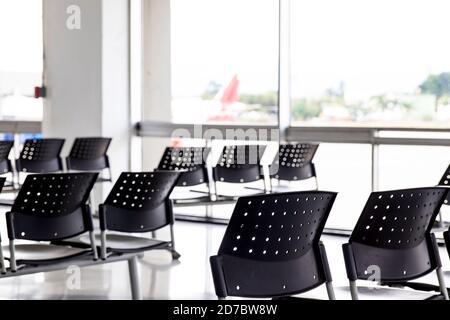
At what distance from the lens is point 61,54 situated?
32.6ft

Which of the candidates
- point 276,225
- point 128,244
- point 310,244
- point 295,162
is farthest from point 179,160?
point 276,225

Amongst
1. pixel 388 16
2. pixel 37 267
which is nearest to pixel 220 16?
pixel 388 16

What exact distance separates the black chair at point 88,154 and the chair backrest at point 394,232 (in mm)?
5406

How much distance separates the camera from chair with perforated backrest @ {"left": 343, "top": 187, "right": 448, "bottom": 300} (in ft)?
10.9

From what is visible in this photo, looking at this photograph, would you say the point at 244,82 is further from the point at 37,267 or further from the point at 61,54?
the point at 37,267

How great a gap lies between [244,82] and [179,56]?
41.1 inches

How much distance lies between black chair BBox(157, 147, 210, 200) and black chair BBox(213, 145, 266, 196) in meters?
0.21

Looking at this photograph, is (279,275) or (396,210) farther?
(396,210)

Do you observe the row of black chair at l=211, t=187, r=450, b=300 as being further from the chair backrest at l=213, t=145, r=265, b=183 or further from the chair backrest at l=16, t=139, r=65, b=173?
the chair backrest at l=16, t=139, r=65, b=173

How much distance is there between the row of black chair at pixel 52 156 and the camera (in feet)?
25.5

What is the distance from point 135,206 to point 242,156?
281 cm

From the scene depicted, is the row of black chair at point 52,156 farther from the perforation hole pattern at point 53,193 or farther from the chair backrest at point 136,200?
the perforation hole pattern at point 53,193

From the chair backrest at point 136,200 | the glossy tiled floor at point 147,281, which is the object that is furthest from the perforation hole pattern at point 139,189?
the glossy tiled floor at point 147,281

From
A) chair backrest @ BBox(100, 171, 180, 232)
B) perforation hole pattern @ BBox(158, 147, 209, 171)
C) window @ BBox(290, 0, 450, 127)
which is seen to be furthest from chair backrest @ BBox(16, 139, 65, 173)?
chair backrest @ BBox(100, 171, 180, 232)
